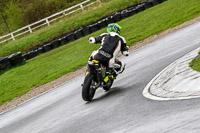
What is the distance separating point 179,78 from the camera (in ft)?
25.9

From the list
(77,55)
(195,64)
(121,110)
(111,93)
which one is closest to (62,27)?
(77,55)

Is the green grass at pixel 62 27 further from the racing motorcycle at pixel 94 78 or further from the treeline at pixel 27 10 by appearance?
the racing motorcycle at pixel 94 78

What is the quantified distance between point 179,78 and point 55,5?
4383 cm

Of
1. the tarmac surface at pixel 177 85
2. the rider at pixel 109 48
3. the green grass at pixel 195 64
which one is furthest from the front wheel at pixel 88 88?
the green grass at pixel 195 64

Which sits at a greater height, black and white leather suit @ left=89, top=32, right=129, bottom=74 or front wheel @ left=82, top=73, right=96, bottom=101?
black and white leather suit @ left=89, top=32, right=129, bottom=74

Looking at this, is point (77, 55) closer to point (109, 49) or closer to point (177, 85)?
point (109, 49)

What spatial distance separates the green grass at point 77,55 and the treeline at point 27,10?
23.3 m

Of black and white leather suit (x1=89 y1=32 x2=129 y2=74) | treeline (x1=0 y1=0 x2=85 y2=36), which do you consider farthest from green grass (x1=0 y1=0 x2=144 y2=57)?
black and white leather suit (x1=89 y1=32 x2=129 y2=74)

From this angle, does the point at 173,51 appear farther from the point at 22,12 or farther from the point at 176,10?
the point at 22,12

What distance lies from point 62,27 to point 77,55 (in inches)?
537

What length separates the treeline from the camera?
159 feet

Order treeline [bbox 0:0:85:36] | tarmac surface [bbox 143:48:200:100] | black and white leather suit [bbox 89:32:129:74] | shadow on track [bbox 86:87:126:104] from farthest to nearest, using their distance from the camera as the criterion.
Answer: treeline [bbox 0:0:85:36]
black and white leather suit [bbox 89:32:129:74]
shadow on track [bbox 86:87:126:104]
tarmac surface [bbox 143:48:200:100]

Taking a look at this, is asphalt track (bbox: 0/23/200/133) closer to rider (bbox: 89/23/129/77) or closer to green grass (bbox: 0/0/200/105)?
rider (bbox: 89/23/129/77)

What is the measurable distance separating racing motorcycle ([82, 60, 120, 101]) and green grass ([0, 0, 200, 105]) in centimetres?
753
